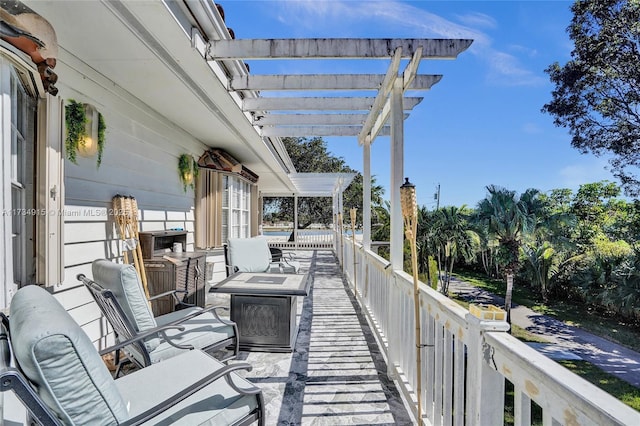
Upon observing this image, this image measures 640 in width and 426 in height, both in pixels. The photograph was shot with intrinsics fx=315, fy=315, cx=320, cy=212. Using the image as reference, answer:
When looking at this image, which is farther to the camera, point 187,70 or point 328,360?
point 328,360

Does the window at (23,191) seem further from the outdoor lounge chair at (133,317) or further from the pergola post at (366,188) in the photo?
the pergola post at (366,188)

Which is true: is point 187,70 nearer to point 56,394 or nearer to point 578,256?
point 56,394

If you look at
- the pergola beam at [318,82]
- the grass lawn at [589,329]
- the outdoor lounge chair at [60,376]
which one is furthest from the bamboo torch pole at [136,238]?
the grass lawn at [589,329]

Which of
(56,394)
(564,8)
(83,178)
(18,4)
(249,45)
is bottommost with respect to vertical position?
(56,394)

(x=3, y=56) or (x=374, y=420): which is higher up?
(x=3, y=56)

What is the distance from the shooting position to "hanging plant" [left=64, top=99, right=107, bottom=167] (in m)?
2.74

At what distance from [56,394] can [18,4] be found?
6.79 feet

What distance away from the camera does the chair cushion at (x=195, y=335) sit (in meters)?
2.18

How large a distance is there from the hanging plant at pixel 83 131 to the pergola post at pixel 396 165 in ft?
9.04

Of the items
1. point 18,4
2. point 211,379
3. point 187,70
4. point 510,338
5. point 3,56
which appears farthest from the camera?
point 187,70

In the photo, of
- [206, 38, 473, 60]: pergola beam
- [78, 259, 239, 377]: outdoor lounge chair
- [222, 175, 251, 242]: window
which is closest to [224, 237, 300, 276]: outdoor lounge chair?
[222, 175, 251, 242]: window

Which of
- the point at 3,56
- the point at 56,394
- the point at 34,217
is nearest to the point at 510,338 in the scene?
the point at 56,394

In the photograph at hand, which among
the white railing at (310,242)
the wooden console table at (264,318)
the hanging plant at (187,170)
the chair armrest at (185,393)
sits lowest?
the white railing at (310,242)

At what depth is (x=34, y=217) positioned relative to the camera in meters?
2.09
